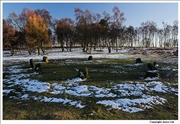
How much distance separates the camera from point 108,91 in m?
10.8

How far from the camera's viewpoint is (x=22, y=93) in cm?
1026

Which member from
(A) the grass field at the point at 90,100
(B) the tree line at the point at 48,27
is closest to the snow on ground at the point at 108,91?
(A) the grass field at the point at 90,100

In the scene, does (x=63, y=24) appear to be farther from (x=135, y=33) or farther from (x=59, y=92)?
(x=59, y=92)

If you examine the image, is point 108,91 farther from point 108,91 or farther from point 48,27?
point 48,27

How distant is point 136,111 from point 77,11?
39362mm

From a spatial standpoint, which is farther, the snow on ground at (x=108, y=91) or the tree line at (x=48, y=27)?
the tree line at (x=48, y=27)

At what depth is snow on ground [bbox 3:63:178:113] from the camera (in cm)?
874

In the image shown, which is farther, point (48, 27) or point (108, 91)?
point (48, 27)

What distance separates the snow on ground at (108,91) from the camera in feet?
28.7

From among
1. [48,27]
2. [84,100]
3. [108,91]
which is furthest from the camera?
[48,27]

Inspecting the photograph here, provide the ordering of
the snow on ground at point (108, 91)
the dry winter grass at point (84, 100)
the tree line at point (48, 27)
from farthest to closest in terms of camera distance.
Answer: the tree line at point (48, 27)
the snow on ground at point (108, 91)
the dry winter grass at point (84, 100)

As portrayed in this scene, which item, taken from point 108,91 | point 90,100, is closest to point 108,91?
point 108,91

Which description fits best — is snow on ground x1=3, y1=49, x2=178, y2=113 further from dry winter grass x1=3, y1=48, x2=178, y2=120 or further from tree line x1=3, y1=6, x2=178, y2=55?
tree line x1=3, y1=6, x2=178, y2=55

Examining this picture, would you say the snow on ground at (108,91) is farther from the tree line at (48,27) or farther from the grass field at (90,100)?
the tree line at (48,27)
